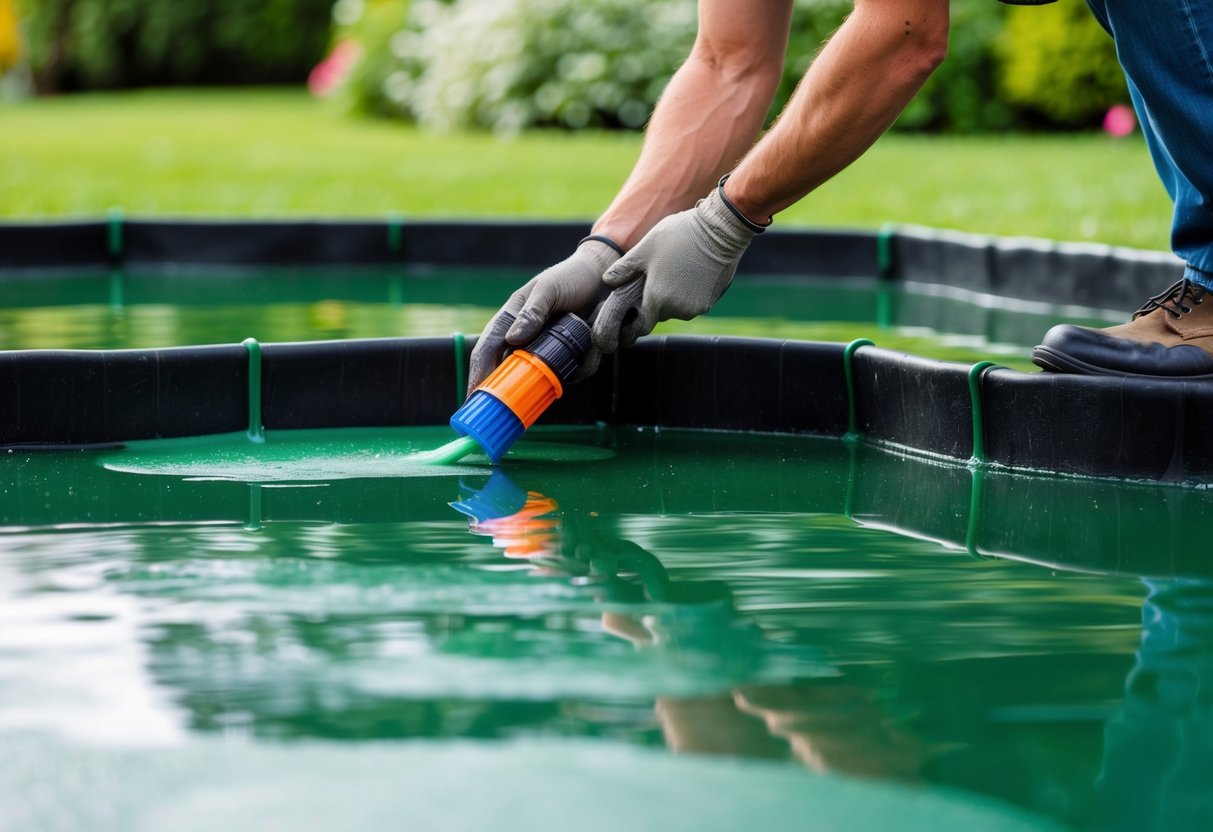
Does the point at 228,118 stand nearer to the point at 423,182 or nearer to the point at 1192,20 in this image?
the point at 423,182

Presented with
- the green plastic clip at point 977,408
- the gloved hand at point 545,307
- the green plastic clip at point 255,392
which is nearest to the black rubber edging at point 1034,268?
the green plastic clip at point 977,408

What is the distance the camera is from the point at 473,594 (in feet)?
5.79

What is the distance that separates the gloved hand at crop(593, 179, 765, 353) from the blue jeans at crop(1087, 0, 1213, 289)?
0.62 m

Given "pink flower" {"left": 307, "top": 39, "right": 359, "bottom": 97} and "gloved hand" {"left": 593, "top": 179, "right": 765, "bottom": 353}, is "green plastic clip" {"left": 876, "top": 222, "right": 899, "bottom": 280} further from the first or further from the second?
"pink flower" {"left": 307, "top": 39, "right": 359, "bottom": 97}

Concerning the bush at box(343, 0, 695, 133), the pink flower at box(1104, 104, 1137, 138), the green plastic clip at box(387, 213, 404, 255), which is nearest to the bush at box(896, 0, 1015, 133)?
the pink flower at box(1104, 104, 1137, 138)

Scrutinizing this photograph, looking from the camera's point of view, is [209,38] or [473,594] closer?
[473,594]

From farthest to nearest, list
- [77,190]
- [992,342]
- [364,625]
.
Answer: [77,190]
[992,342]
[364,625]

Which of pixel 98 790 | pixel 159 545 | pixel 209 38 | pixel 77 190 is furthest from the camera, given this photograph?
pixel 209 38

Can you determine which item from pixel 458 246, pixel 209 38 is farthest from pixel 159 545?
pixel 209 38

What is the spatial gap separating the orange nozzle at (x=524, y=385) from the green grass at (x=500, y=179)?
2949 mm

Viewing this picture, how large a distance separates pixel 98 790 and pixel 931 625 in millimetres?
861

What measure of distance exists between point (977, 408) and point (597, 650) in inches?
43.2

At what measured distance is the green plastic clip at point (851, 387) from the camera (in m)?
2.71

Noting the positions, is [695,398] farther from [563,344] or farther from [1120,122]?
[1120,122]
